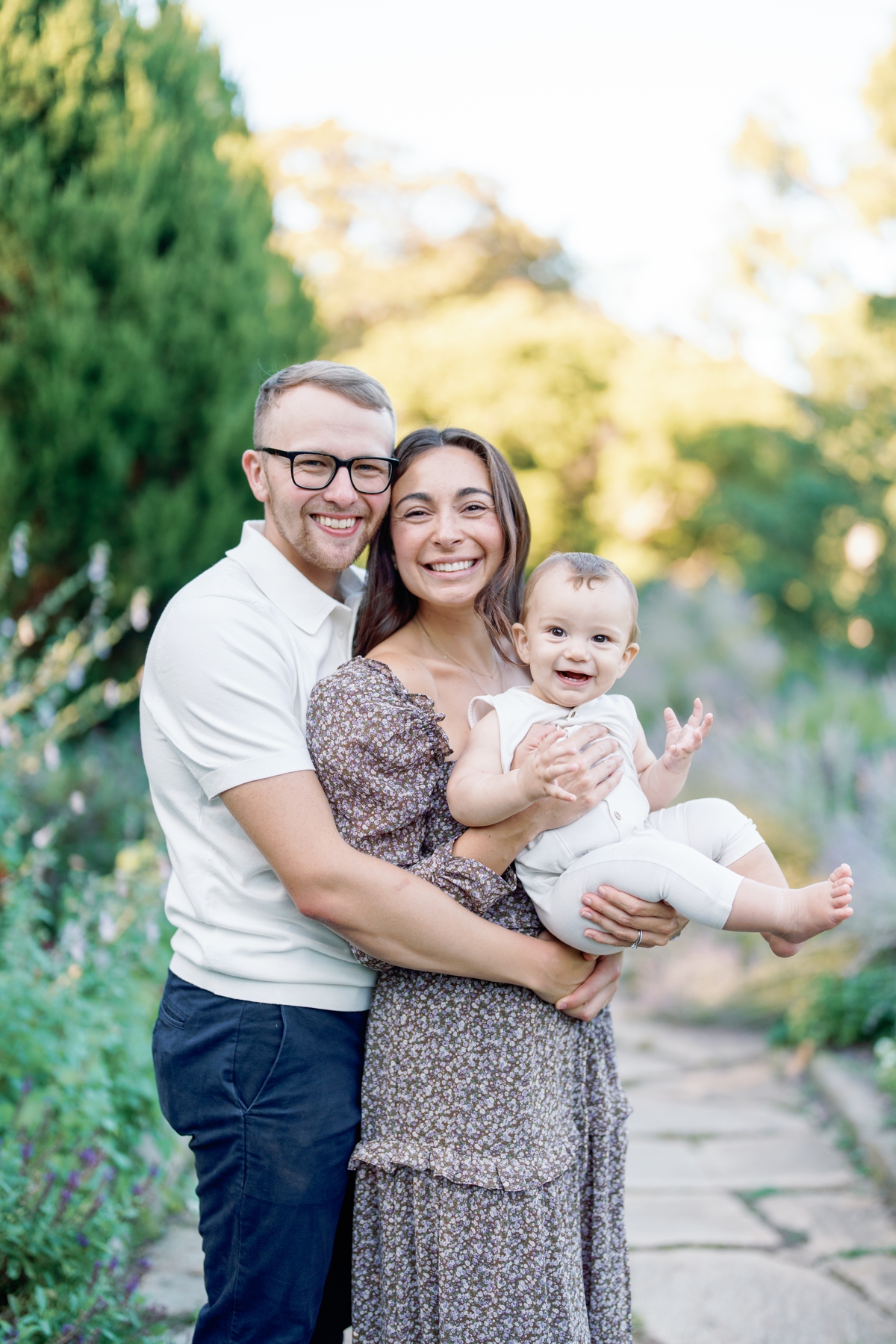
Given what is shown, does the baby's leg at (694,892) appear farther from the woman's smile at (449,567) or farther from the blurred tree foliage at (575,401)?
the blurred tree foliage at (575,401)

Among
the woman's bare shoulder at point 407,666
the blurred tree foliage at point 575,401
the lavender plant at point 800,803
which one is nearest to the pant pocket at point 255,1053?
the woman's bare shoulder at point 407,666

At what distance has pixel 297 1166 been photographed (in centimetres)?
174

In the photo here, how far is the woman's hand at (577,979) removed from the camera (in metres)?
1.77

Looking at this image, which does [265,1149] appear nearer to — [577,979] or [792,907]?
[577,979]

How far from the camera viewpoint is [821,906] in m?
1.70

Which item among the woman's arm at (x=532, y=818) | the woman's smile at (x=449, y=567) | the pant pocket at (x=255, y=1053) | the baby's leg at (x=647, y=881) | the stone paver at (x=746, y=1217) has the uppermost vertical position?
the woman's smile at (x=449, y=567)

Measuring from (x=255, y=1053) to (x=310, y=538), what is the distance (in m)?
0.87

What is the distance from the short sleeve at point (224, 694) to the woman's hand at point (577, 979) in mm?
490

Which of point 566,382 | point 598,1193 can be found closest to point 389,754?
point 598,1193

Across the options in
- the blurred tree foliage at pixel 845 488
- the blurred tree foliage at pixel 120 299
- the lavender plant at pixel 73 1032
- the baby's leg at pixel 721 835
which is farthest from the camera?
the blurred tree foliage at pixel 845 488

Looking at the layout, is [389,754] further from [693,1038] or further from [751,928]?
[693,1038]

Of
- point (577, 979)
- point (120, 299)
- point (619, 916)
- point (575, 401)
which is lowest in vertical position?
point (577, 979)

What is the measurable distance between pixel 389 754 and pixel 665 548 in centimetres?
1629

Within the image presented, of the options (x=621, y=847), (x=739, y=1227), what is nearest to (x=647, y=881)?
(x=621, y=847)
